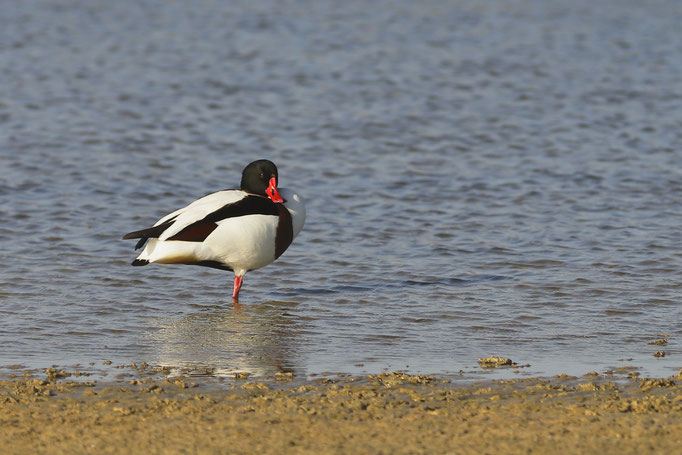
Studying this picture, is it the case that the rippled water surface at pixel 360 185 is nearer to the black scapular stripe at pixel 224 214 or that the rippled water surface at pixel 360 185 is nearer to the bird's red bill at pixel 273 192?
the black scapular stripe at pixel 224 214

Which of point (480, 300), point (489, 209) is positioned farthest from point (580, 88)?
point (480, 300)

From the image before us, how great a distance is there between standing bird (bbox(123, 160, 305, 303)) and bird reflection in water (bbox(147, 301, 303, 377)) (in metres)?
0.42

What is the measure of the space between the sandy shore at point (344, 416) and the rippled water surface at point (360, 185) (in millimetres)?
631

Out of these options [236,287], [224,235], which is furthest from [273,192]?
[236,287]

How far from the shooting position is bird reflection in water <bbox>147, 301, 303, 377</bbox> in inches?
277

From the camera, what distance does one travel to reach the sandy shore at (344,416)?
5.36 m

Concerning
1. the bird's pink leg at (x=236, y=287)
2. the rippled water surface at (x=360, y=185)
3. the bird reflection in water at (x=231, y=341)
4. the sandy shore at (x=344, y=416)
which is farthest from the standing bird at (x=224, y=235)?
the sandy shore at (x=344, y=416)

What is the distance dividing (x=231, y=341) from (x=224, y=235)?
148 cm

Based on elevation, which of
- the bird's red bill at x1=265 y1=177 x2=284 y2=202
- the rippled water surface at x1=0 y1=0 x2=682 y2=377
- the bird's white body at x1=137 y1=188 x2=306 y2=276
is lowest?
the rippled water surface at x1=0 y1=0 x2=682 y2=377

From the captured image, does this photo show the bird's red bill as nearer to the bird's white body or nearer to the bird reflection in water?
the bird's white body

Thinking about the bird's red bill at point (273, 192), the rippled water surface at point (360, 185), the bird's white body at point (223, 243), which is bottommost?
the rippled water surface at point (360, 185)

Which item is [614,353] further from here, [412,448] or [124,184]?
[124,184]

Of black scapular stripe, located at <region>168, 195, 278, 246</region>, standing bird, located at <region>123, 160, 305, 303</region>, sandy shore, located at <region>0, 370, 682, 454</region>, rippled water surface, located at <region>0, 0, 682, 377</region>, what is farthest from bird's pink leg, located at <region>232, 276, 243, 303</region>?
sandy shore, located at <region>0, 370, 682, 454</region>

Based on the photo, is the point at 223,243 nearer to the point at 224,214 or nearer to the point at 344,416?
the point at 224,214
